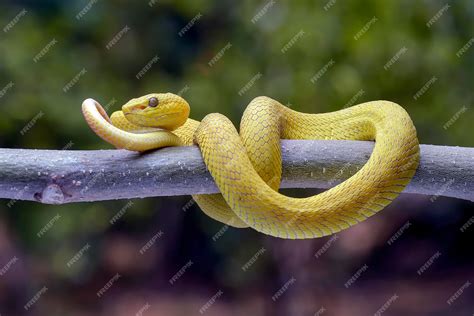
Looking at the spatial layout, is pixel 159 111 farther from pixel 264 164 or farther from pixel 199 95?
pixel 199 95

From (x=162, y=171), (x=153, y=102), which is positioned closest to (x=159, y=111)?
(x=153, y=102)

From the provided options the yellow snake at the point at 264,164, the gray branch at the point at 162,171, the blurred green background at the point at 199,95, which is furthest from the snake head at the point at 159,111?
the blurred green background at the point at 199,95

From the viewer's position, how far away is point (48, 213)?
3328 mm

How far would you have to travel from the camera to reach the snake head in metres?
1.46

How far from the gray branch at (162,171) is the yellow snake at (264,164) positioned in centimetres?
3

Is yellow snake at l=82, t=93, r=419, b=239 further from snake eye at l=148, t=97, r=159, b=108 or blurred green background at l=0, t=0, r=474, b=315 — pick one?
blurred green background at l=0, t=0, r=474, b=315

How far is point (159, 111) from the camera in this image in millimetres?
1469

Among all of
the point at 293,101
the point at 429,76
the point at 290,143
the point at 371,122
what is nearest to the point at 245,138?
the point at 290,143

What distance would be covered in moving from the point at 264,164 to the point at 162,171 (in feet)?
0.83

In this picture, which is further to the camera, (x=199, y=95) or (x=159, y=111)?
(x=199, y=95)

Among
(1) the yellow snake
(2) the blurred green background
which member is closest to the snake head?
(1) the yellow snake

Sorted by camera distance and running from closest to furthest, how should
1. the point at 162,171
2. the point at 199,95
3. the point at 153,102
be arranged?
1. the point at 162,171
2. the point at 153,102
3. the point at 199,95

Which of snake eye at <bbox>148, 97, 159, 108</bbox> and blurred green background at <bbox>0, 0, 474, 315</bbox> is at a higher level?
snake eye at <bbox>148, 97, 159, 108</bbox>

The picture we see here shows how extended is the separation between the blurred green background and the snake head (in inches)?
65.9
